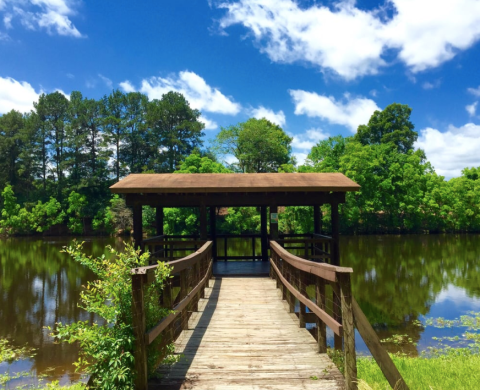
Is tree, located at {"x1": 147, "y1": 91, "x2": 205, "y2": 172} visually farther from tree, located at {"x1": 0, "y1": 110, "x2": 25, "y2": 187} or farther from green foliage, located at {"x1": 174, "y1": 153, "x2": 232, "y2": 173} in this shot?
tree, located at {"x1": 0, "y1": 110, "x2": 25, "y2": 187}

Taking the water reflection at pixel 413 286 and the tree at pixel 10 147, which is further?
the tree at pixel 10 147

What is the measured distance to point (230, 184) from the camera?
30.3 feet

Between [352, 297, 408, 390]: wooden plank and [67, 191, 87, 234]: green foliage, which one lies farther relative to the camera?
[67, 191, 87, 234]: green foliage

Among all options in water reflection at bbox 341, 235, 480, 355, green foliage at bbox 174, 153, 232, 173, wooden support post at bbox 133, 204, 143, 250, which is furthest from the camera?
green foliage at bbox 174, 153, 232, 173

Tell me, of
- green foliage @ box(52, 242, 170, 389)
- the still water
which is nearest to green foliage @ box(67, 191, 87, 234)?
the still water

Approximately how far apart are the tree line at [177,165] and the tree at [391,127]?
0.15m

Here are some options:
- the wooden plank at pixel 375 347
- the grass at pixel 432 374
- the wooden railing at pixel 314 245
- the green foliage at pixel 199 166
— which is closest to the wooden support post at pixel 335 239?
the wooden railing at pixel 314 245

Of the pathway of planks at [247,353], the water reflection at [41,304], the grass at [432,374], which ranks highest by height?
the pathway of planks at [247,353]

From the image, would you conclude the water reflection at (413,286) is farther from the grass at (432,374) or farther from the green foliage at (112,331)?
the green foliage at (112,331)

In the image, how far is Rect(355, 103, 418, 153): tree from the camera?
51250 mm

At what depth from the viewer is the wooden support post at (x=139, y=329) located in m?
2.95

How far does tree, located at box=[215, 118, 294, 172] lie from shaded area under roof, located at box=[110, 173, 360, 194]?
28719 mm

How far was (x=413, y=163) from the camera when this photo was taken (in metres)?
36.7

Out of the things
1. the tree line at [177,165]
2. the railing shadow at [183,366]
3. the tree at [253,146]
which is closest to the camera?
the railing shadow at [183,366]
